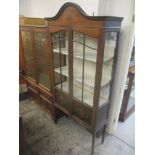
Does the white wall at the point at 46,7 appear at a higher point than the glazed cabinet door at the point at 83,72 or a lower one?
higher

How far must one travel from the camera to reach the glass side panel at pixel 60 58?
1.99m

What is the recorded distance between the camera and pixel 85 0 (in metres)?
1.86

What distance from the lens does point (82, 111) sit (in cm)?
196

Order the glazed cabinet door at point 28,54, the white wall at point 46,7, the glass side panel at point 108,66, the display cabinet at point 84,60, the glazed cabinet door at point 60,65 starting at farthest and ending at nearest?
the glazed cabinet door at point 28,54 → the glazed cabinet door at point 60,65 → the white wall at point 46,7 → the glass side panel at point 108,66 → the display cabinet at point 84,60

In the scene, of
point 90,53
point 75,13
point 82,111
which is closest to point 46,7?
point 75,13

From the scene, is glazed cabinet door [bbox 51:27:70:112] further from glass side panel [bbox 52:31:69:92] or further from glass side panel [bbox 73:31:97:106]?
glass side panel [bbox 73:31:97:106]

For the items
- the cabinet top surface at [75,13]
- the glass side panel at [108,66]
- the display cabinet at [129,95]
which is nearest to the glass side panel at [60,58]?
the cabinet top surface at [75,13]

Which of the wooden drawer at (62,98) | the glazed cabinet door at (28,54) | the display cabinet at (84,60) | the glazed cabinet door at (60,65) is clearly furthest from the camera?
the glazed cabinet door at (28,54)

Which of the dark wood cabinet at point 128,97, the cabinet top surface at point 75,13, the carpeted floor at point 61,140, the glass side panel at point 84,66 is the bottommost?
the carpeted floor at point 61,140

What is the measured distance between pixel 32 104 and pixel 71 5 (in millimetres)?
2218

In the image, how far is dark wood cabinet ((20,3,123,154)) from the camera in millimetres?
1521

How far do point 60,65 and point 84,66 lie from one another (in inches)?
19.9

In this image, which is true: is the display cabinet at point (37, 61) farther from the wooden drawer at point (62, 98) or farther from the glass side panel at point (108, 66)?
the glass side panel at point (108, 66)
